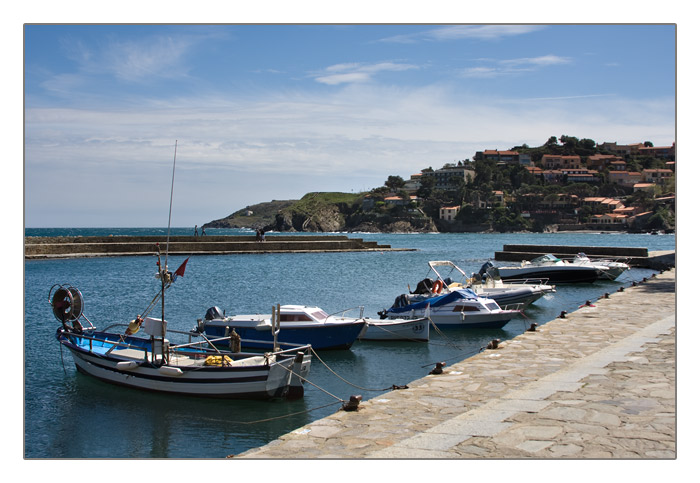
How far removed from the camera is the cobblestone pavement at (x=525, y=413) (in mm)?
8617

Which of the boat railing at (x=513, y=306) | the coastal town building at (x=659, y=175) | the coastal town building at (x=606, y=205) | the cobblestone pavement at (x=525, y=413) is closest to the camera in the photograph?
the cobblestone pavement at (x=525, y=413)

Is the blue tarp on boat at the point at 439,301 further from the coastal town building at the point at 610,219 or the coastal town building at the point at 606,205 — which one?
the coastal town building at the point at 606,205

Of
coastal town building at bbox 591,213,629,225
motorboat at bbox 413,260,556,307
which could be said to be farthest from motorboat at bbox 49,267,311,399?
coastal town building at bbox 591,213,629,225

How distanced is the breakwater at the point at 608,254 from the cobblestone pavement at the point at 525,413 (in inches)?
1321

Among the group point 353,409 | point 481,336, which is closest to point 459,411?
point 353,409

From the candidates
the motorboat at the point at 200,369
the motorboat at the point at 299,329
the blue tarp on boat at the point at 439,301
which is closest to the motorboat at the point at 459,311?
the blue tarp on boat at the point at 439,301

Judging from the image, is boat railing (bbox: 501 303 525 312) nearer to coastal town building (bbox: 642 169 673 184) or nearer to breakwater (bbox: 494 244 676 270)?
breakwater (bbox: 494 244 676 270)

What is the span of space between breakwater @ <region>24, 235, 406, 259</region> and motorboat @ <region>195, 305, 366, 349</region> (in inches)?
1677

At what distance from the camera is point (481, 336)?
23.6 meters

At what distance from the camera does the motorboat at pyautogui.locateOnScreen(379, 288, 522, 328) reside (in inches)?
959

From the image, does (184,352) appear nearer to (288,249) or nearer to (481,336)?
(481,336)

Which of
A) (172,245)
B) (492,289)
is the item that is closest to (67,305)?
(492,289)

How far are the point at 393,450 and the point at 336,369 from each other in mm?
10093

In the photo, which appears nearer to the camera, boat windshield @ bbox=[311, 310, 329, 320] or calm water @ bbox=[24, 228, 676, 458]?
calm water @ bbox=[24, 228, 676, 458]
